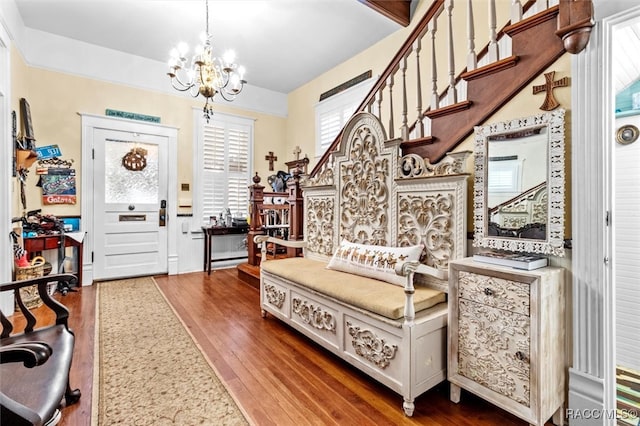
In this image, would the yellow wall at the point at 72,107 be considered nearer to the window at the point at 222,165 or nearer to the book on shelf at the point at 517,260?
the window at the point at 222,165

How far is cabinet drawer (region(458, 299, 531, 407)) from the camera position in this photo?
4.89ft

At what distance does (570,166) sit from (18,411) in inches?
97.2

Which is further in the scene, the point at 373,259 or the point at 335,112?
the point at 335,112

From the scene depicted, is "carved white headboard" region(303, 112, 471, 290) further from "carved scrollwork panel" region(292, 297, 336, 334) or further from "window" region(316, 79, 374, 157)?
"window" region(316, 79, 374, 157)

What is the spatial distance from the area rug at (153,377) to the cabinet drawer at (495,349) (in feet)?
4.16

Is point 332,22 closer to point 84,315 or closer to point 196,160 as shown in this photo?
point 196,160

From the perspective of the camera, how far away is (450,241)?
2.05m

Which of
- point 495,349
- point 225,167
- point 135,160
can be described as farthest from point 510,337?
point 135,160

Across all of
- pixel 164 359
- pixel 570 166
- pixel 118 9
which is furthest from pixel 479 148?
pixel 118 9

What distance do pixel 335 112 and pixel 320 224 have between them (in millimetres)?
2609

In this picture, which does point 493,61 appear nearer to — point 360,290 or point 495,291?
point 495,291

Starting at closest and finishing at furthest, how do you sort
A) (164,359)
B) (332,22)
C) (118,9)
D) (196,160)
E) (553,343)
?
(553,343) < (164,359) < (118,9) < (332,22) < (196,160)

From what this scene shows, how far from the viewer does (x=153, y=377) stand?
201 centimetres

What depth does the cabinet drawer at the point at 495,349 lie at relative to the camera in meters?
1.49
